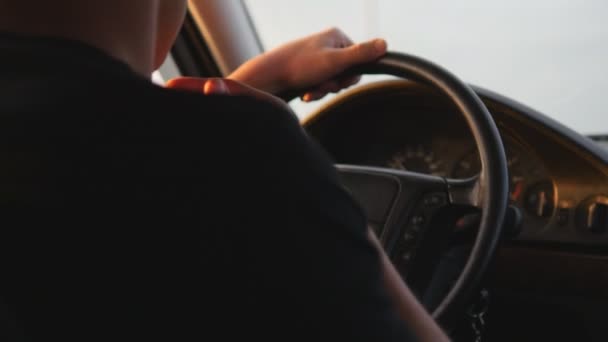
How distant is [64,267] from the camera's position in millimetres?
469

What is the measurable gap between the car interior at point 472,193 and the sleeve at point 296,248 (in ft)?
1.24

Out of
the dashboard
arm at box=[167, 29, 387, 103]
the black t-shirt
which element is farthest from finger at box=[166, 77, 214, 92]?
the dashboard

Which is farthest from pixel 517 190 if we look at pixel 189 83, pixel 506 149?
pixel 189 83

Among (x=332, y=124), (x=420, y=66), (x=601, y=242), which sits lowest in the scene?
(x=601, y=242)

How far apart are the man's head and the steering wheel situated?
0.48 m

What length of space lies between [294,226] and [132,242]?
101 mm

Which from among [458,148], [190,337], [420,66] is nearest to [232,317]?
[190,337]

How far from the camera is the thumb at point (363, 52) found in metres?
1.02

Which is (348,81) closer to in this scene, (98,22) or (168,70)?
(98,22)

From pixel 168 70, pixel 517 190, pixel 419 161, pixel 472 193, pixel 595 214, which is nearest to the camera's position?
pixel 472 193

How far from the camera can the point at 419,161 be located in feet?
5.00

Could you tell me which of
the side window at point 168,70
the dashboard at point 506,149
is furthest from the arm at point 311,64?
the side window at point 168,70

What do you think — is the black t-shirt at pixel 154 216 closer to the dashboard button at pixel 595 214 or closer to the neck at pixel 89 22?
the neck at pixel 89 22

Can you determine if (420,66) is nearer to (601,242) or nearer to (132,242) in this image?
(601,242)
